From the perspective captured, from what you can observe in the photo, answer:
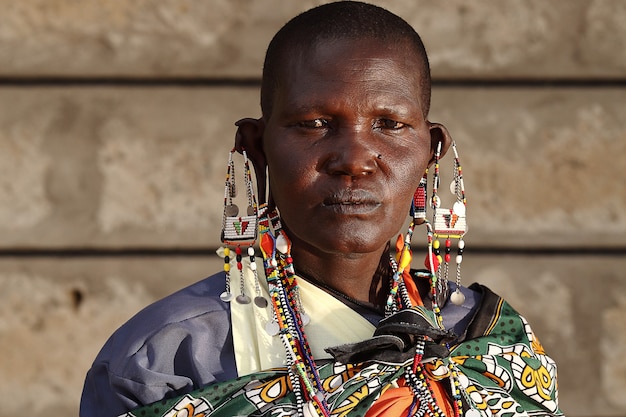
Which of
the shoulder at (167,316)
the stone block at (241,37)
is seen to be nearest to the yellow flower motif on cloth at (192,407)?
the shoulder at (167,316)

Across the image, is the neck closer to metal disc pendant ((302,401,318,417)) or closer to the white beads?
the white beads

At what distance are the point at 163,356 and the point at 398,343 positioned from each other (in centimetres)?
48

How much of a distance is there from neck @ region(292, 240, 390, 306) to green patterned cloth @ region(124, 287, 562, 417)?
235 millimetres

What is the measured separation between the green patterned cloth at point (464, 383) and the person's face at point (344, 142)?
0.90ft

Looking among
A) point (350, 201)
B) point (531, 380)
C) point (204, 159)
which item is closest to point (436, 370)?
point (531, 380)

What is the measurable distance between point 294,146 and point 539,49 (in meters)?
2.25

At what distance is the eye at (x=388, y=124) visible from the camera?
2057mm

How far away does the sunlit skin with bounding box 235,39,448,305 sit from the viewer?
200 centimetres

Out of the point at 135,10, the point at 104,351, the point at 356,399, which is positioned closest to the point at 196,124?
the point at 135,10

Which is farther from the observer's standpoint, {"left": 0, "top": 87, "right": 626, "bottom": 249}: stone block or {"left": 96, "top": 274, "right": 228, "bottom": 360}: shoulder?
{"left": 0, "top": 87, "right": 626, "bottom": 249}: stone block

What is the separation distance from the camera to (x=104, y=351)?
2.10 meters

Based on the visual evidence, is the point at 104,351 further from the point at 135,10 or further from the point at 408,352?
→ the point at 135,10

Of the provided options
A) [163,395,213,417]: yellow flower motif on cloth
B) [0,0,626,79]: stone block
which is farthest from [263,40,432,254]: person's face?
[0,0,626,79]: stone block

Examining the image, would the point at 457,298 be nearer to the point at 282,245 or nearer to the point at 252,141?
the point at 282,245
